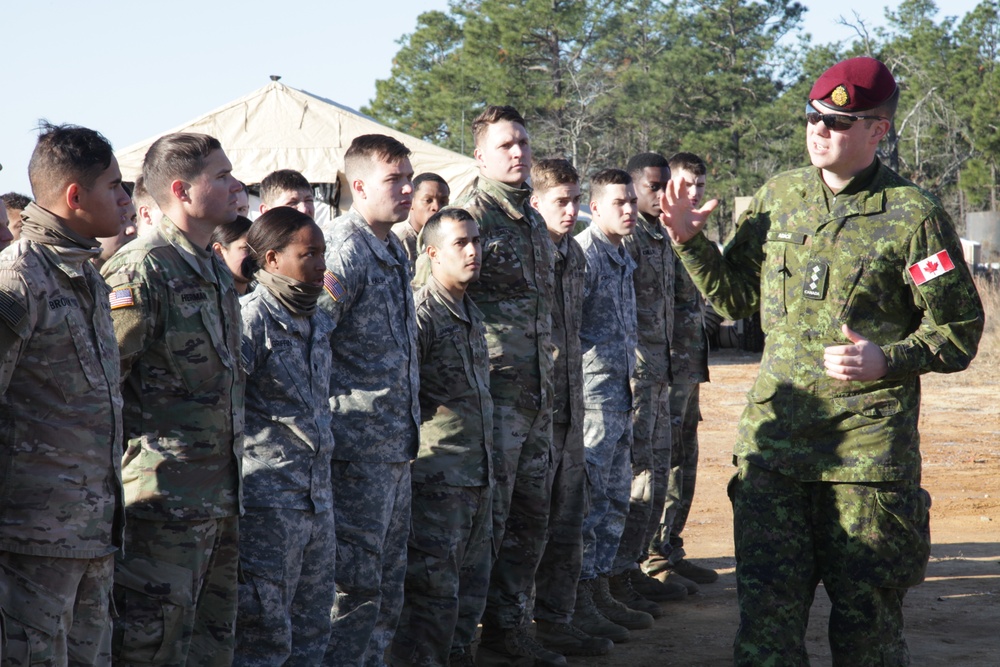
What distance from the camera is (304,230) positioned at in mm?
4121

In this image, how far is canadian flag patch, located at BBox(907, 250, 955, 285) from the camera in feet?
11.8

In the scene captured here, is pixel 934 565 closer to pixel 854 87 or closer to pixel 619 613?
pixel 619 613

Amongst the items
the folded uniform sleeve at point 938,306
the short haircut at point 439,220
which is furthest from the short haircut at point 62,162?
the folded uniform sleeve at point 938,306

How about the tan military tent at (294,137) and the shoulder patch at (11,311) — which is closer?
the shoulder patch at (11,311)

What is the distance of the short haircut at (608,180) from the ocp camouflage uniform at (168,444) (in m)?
3.20

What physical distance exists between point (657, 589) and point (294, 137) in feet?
30.6

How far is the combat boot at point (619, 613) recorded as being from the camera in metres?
5.96

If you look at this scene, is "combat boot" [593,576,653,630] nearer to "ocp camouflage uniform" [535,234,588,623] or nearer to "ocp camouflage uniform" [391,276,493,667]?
"ocp camouflage uniform" [535,234,588,623]

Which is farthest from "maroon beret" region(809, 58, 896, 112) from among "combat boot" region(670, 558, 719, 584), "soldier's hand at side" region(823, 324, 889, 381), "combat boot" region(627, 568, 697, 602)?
"combat boot" region(670, 558, 719, 584)

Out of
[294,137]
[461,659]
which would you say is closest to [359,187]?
[461,659]

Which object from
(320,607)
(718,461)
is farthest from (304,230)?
(718,461)

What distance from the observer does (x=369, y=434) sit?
4.28 meters

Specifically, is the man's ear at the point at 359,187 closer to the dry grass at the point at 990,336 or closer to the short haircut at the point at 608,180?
the short haircut at the point at 608,180

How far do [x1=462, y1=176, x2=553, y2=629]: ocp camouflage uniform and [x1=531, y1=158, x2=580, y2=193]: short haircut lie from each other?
23.6 inches
